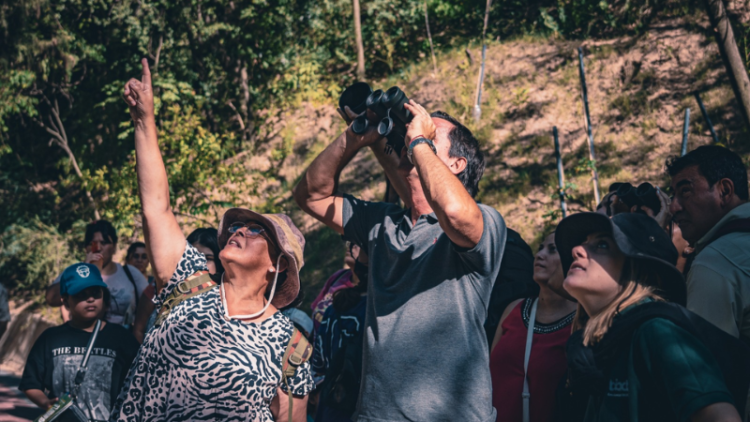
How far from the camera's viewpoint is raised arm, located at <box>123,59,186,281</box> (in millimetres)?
2717

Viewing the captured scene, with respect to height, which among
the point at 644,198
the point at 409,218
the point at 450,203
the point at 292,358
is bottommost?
the point at 292,358

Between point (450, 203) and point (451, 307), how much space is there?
0.42m

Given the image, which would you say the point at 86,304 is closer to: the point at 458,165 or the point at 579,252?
the point at 458,165

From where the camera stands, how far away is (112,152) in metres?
14.6

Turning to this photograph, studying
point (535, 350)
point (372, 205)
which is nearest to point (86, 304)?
point (372, 205)

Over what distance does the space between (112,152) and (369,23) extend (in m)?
6.54

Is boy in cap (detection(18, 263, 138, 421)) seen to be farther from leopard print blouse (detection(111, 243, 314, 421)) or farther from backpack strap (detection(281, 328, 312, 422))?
backpack strap (detection(281, 328, 312, 422))

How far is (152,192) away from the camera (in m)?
2.73

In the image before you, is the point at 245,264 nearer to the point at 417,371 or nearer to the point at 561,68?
the point at 417,371

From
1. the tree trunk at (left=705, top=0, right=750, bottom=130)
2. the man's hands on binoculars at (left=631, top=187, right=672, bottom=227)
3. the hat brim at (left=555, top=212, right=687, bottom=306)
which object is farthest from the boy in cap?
the tree trunk at (left=705, top=0, right=750, bottom=130)

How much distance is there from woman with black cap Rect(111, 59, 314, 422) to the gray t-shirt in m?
0.51

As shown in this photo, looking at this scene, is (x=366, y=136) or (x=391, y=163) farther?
(x=391, y=163)

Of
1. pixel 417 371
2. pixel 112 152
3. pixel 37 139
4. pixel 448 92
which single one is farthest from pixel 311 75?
pixel 417 371

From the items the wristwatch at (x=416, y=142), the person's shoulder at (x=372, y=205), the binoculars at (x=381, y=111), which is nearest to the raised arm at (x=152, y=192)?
the person's shoulder at (x=372, y=205)
